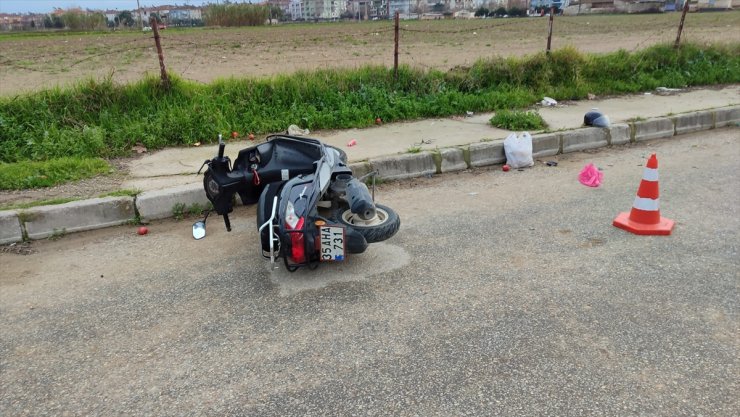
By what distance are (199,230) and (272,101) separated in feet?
12.0

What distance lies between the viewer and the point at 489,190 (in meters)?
5.90

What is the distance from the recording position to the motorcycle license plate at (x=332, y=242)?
11.9 feet

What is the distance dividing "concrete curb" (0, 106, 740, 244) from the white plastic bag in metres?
0.17

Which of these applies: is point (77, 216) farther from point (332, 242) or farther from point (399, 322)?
point (399, 322)

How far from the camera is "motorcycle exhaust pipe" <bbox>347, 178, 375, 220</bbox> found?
3832 mm

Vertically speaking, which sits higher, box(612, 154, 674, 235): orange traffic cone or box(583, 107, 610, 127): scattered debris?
box(583, 107, 610, 127): scattered debris

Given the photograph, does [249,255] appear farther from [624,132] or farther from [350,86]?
[624,132]

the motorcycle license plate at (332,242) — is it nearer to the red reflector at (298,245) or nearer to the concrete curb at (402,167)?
the red reflector at (298,245)

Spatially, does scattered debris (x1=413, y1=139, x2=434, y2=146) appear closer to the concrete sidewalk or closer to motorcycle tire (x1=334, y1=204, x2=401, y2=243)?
the concrete sidewalk

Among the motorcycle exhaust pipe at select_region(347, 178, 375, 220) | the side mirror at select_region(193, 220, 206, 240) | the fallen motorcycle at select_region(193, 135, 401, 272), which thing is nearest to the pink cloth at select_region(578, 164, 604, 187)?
the fallen motorcycle at select_region(193, 135, 401, 272)

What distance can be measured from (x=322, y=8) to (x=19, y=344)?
7904cm

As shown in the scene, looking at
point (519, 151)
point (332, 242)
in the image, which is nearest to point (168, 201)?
point (332, 242)

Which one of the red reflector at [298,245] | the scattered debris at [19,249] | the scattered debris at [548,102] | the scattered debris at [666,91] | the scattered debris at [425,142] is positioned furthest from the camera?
the scattered debris at [666,91]

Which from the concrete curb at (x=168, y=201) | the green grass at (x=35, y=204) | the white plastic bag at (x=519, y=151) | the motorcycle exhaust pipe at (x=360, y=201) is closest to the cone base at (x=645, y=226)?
the white plastic bag at (x=519, y=151)
